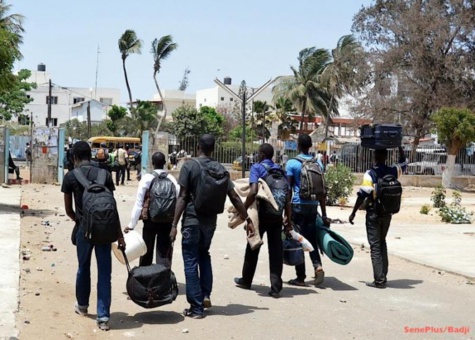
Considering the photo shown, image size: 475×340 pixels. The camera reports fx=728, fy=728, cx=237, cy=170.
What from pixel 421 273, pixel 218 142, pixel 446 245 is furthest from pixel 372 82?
pixel 421 273

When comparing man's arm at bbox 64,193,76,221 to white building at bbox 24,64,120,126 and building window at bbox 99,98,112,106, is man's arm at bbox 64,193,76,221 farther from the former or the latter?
building window at bbox 99,98,112,106

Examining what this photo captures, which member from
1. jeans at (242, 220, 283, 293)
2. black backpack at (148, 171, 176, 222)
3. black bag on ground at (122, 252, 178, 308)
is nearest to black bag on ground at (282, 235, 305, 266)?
jeans at (242, 220, 283, 293)

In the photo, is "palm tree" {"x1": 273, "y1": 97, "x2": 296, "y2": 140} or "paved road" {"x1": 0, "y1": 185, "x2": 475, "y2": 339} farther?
"palm tree" {"x1": 273, "y1": 97, "x2": 296, "y2": 140}

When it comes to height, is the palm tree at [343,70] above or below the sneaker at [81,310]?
above

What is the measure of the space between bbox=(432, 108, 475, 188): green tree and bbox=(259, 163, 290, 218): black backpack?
25267 mm

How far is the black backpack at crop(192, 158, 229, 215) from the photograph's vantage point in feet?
23.9

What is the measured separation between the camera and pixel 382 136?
9242 millimetres

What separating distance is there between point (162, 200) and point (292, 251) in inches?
74.6

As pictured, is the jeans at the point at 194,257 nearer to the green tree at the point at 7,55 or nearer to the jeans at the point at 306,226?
the jeans at the point at 306,226

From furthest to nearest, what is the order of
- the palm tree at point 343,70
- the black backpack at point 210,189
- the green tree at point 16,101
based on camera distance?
the green tree at point 16,101
the palm tree at point 343,70
the black backpack at point 210,189

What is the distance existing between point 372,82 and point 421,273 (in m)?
36.2

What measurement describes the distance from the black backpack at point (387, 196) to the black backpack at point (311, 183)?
69 centimetres

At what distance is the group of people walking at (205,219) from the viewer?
7133 mm

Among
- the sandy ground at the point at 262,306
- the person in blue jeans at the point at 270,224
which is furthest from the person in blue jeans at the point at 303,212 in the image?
the person in blue jeans at the point at 270,224
